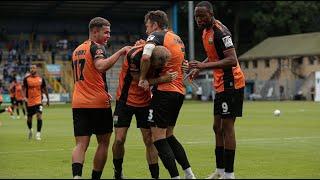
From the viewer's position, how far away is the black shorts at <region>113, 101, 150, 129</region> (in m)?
11.2

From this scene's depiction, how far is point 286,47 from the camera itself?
73.4 m

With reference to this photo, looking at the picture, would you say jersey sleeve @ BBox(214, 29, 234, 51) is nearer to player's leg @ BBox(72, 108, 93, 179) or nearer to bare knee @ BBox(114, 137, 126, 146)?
bare knee @ BBox(114, 137, 126, 146)

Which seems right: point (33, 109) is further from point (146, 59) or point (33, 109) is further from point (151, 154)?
point (146, 59)

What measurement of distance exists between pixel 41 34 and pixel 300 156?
2280 inches

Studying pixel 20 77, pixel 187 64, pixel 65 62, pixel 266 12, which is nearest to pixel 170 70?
pixel 187 64

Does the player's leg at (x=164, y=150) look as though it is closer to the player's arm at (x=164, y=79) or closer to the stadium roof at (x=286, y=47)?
the player's arm at (x=164, y=79)

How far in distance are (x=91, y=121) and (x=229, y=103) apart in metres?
2.15

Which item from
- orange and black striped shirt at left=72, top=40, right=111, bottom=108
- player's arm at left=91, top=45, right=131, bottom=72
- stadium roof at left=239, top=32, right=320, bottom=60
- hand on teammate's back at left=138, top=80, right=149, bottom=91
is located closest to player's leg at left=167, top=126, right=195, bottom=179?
hand on teammate's back at left=138, top=80, right=149, bottom=91

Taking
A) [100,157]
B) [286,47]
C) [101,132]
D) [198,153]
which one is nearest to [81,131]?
[101,132]

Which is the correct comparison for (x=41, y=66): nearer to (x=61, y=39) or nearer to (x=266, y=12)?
(x=61, y=39)

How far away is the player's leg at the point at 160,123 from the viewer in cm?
1006

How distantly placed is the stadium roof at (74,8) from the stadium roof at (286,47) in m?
13.2

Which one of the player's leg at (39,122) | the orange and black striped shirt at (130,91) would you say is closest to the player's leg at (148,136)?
the orange and black striped shirt at (130,91)

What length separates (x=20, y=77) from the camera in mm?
61094
